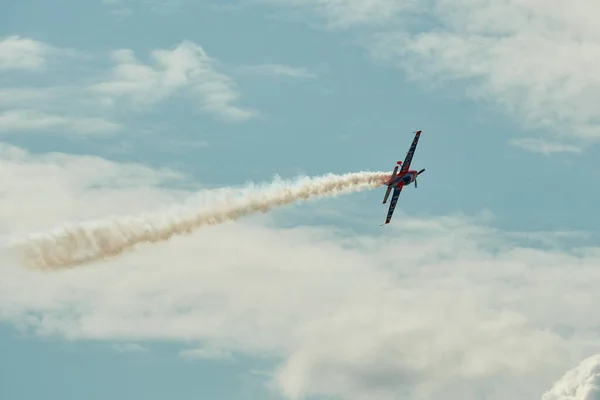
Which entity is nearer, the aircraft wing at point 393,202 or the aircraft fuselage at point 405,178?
the aircraft fuselage at point 405,178

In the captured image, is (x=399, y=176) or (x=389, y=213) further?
(x=389, y=213)

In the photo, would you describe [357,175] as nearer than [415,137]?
Yes

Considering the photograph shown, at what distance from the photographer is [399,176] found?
17525 cm

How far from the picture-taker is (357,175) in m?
169

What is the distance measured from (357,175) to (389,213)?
1903 cm

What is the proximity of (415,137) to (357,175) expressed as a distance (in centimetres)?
1801

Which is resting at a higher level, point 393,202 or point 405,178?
point 393,202

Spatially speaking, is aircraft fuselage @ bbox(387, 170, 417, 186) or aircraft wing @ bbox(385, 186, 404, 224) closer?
aircraft fuselage @ bbox(387, 170, 417, 186)

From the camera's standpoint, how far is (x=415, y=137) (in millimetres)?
183250

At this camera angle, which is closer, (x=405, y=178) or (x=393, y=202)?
(x=405, y=178)

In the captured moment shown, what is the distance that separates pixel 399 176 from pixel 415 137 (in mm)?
10545

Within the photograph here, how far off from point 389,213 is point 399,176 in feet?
41.2

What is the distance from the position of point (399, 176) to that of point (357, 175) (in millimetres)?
8797
